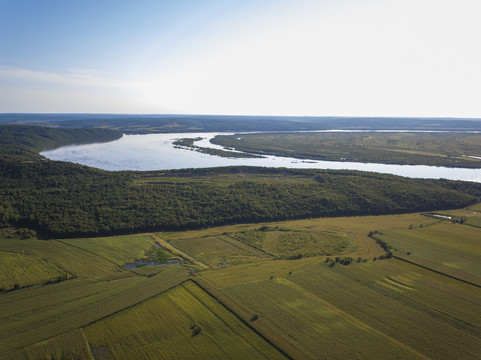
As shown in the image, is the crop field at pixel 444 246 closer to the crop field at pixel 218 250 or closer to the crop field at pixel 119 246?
the crop field at pixel 218 250

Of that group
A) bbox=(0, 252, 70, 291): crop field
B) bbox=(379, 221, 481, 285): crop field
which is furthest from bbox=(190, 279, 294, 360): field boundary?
bbox=(379, 221, 481, 285): crop field

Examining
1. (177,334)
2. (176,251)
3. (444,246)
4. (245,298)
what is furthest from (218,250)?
(444,246)

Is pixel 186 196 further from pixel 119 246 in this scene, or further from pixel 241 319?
pixel 241 319

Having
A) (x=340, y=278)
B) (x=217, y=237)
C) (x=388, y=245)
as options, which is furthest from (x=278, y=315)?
(x=388, y=245)

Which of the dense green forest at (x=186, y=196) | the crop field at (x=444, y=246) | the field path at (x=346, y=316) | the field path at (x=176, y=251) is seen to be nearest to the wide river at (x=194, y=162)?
the dense green forest at (x=186, y=196)

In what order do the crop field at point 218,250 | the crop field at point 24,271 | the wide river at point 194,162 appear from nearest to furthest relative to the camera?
the crop field at point 24,271
the crop field at point 218,250
the wide river at point 194,162

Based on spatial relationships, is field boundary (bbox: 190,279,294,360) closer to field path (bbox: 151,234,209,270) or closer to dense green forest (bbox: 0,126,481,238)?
field path (bbox: 151,234,209,270)

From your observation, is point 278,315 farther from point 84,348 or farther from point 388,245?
point 388,245
